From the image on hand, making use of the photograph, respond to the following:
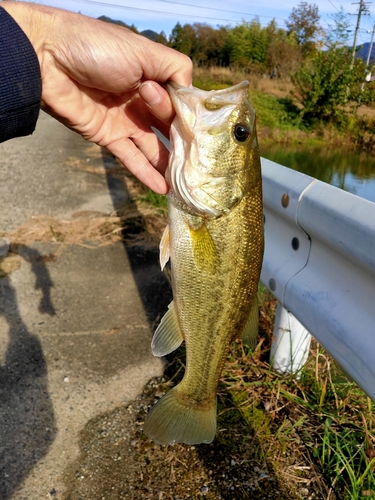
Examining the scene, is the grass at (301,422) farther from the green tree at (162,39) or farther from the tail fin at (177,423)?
the green tree at (162,39)

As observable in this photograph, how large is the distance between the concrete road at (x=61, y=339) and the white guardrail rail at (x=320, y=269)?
4.01ft

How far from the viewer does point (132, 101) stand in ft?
9.12

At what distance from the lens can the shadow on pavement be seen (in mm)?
2490

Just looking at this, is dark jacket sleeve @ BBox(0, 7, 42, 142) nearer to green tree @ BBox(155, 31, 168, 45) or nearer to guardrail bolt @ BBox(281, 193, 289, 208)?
guardrail bolt @ BBox(281, 193, 289, 208)

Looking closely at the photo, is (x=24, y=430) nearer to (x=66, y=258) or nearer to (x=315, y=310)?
(x=315, y=310)

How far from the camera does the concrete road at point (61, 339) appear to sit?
261cm

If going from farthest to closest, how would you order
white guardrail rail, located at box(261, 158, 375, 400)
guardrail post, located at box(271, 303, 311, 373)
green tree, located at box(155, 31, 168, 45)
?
1. green tree, located at box(155, 31, 168, 45)
2. guardrail post, located at box(271, 303, 311, 373)
3. white guardrail rail, located at box(261, 158, 375, 400)

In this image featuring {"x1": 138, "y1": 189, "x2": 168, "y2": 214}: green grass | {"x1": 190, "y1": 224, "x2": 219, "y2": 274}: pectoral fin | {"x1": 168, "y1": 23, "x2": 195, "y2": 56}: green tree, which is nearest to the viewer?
{"x1": 190, "y1": 224, "x2": 219, "y2": 274}: pectoral fin

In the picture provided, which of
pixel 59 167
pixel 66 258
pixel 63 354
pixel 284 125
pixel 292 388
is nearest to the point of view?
pixel 292 388

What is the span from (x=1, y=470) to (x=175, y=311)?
141 cm

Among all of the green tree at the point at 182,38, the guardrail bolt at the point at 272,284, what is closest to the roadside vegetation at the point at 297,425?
the guardrail bolt at the point at 272,284

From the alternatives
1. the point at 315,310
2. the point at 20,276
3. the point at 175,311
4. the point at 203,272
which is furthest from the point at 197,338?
the point at 20,276

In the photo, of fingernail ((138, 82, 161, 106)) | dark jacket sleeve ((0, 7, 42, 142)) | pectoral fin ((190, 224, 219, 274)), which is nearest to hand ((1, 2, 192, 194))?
fingernail ((138, 82, 161, 106))

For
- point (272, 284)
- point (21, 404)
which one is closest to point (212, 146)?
point (272, 284)
